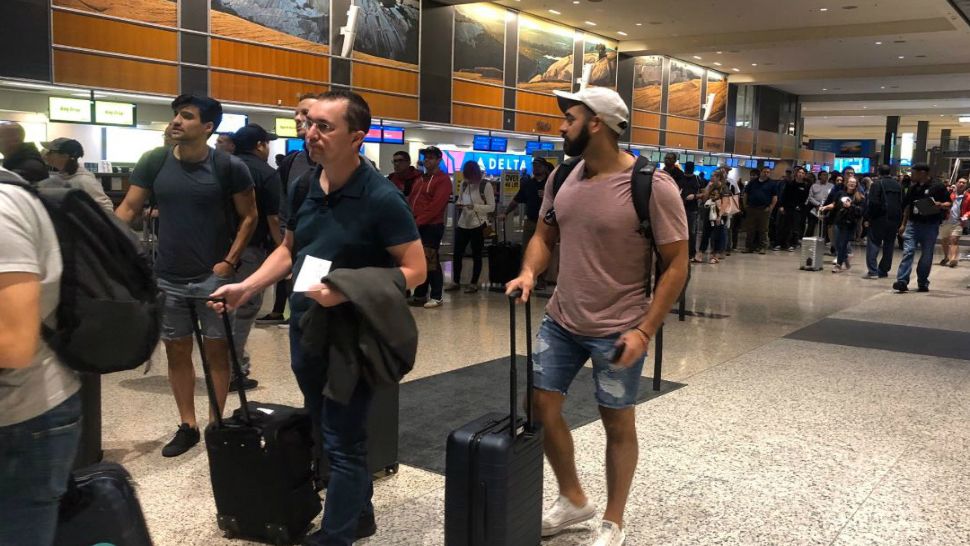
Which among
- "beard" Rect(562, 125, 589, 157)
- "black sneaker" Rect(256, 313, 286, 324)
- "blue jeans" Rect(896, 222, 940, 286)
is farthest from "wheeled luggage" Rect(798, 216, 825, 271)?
"beard" Rect(562, 125, 589, 157)

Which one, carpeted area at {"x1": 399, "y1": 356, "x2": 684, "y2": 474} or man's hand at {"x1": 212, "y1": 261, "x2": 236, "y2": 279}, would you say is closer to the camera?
man's hand at {"x1": 212, "y1": 261, "x2": 236, "y2": 279}

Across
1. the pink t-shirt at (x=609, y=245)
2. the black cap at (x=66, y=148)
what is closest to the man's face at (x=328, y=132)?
the pink t-shirt at (x=609, y=245)

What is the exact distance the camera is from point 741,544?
304 cm

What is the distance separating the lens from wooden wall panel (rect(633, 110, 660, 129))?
22.4m

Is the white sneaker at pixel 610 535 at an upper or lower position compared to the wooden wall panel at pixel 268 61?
lower

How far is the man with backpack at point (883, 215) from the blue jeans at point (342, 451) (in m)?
10.9

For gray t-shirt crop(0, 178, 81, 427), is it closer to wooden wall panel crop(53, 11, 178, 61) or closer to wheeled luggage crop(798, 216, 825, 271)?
wooden wall panel crop(53, 11, 178, 61)

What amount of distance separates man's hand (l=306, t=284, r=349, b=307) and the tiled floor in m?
1.16

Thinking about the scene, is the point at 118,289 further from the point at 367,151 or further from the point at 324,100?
the point at 367,151

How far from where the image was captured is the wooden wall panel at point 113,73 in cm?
1055

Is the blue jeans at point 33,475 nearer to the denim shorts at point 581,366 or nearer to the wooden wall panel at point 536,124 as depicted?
the denim shorts at point 581,366

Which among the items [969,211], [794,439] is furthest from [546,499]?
[969,211]

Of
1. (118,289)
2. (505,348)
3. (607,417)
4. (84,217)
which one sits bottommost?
(505,348)

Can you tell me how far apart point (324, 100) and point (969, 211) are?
588 inches
